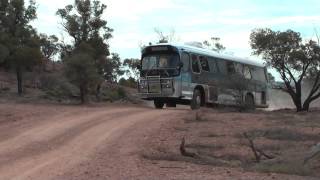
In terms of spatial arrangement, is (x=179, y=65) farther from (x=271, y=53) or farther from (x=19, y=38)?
(x=19, y=38)

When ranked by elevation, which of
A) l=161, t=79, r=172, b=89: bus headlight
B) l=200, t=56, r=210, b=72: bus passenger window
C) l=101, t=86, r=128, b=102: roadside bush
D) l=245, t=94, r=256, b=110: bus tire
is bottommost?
l=245, t=94, r=256, b=110: bus tire

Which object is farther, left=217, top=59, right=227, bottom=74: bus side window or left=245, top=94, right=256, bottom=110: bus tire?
left=217, top=59, right=227, bottom=74: bus side window

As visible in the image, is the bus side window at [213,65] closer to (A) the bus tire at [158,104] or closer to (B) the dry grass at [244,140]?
(A) the bus tire at [158,104]

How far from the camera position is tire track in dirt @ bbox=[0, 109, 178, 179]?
12.4 meters

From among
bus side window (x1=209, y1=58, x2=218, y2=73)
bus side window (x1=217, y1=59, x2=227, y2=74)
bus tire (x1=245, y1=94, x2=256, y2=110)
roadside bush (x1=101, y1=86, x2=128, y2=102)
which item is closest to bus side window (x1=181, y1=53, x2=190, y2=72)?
bus side window (x1=209, y1=58, x2=218, y2=73)

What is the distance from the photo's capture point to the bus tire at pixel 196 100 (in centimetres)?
2914

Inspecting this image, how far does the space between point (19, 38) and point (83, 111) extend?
1979 cm

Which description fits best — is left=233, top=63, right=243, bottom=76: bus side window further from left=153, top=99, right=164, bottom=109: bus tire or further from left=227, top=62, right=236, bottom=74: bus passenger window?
left=153, top=99, right=164, bottom=109: bus tire

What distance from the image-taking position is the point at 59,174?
12.1m

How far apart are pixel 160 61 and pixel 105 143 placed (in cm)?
1359

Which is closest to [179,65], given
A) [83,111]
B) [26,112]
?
[83,111]

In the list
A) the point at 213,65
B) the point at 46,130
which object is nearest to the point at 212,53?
the point at 213,65

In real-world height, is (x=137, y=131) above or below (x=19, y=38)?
below

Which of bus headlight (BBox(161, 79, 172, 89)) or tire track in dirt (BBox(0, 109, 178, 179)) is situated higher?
bus headlight (BBox(161, 79, 172, 89))
